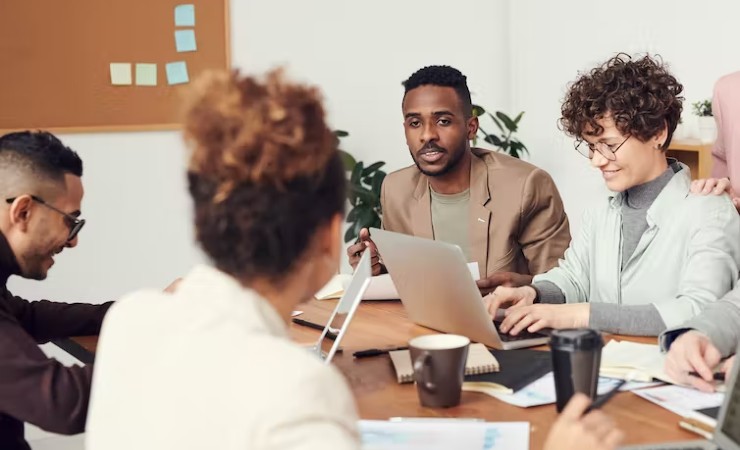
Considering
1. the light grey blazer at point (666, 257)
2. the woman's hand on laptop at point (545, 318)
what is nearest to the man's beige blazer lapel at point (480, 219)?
the light grey blazer at point (666, 257)

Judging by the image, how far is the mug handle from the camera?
146cm

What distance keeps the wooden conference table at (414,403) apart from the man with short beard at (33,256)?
12.0 inches

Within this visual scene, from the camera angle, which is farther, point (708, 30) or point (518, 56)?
point (518, 56)

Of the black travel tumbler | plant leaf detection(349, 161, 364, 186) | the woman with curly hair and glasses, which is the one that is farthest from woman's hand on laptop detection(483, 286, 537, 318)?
plant leaf detection(349, 161, 364, 186)

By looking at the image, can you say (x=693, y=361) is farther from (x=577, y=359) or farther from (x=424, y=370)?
(x=424, y=370)

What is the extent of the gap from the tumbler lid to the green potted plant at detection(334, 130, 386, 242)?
2859 millimetres

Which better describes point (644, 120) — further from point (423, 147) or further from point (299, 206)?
point (299, 206)

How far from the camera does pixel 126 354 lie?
985 millimetres

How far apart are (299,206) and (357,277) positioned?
2.65ft

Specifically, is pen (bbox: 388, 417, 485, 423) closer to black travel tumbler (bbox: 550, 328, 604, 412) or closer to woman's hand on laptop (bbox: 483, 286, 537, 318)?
black travel tumbler (bbox: 550, 328, 604, 412)

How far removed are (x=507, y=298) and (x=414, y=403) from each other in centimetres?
58

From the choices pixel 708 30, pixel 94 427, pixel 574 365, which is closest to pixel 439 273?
pixel 574 365

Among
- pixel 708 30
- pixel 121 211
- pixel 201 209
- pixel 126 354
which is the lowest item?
pixel 121 211

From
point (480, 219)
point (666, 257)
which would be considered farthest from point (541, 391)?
point (480, 219)
